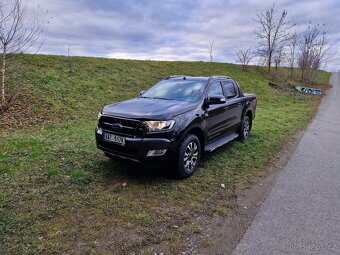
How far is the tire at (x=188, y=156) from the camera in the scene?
510cm

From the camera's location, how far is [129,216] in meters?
4.02

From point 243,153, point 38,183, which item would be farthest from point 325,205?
point 38,183

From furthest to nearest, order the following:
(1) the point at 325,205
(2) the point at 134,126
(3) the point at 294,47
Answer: (3) the point at 294,47 → (2) the point at 134,126 → (1) the point at 325,205

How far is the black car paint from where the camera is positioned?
485 centimetres

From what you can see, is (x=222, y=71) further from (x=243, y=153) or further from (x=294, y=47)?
(x=243, y=153)

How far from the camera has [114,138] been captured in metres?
5.09

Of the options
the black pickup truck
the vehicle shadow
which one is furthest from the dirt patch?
the black pickup truck

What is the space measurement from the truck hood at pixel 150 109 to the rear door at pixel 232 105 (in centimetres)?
166

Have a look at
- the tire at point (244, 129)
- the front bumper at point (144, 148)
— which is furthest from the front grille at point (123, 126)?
the tire at point (244, 129)

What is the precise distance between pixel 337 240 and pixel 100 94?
1190 cm

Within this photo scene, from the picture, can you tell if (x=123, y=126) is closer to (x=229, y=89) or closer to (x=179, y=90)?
(x=179, y=90)

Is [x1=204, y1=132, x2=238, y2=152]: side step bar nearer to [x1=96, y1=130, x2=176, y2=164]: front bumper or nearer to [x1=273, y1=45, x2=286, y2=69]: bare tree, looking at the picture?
[x1=96, y1=130, x2=176, y2=164]: front bumper

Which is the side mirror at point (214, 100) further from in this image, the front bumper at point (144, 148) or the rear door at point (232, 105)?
the front bumper at point (144, 148)

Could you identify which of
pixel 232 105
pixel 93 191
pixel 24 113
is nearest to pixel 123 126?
pixel 93 191
